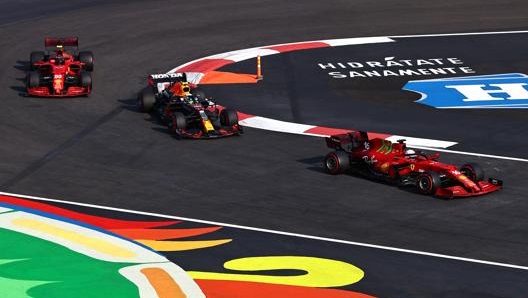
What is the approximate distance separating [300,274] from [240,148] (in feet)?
36.9

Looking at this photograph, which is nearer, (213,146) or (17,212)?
(17,212)

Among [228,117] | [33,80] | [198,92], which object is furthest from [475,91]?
[33,80]

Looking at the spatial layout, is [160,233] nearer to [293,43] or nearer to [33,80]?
[33,80]

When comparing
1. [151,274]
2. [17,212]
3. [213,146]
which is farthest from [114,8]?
[151,274]

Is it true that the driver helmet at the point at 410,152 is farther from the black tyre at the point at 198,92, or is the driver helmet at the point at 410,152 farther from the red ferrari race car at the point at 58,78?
the red ferrari race car at the point at 58,78

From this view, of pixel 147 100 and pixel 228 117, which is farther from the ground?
pixel 147 100

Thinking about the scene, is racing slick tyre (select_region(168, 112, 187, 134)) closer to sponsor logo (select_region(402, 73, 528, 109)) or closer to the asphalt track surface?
the asphalt track surface

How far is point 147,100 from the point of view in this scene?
38.2 m

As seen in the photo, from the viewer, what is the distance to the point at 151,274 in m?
23.4

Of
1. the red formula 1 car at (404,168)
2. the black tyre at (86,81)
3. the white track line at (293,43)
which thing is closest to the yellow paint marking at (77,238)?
the red formula 1 car at (404,168)

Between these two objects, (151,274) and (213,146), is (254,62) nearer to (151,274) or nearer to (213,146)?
(213,146)

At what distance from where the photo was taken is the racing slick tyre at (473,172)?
2948 centimetres

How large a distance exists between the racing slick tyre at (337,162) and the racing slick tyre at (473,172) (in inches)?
128

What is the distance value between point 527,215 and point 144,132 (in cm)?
1334
